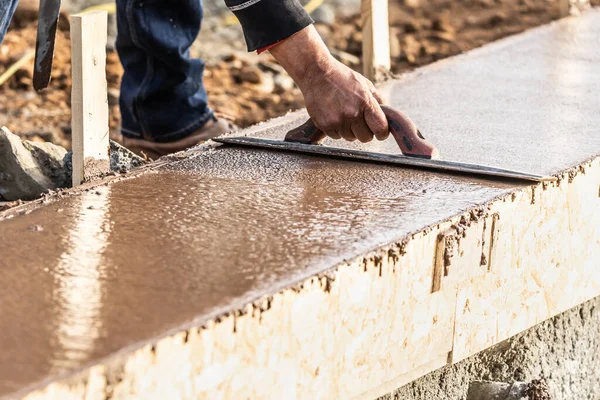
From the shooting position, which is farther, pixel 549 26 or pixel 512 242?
pixel 549 26

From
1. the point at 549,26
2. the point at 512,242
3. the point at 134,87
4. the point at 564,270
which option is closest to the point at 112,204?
the point at 512,242

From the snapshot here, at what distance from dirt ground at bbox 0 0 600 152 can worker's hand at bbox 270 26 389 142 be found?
5.57ft

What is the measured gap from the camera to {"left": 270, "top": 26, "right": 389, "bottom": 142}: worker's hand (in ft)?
7.70

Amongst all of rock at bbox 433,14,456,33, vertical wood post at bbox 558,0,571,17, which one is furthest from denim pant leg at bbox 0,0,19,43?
rock at bbox 433,14,456,33

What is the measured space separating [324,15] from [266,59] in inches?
42.4

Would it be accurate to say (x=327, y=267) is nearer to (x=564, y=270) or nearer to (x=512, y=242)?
(x=512, y=242)

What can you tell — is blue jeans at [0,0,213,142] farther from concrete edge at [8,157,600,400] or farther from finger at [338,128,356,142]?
concrete edge at [8,157,600,400]

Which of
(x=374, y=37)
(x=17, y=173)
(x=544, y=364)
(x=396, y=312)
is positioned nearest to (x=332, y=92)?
(x=396, y=312)

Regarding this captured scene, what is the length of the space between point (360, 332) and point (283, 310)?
22cm

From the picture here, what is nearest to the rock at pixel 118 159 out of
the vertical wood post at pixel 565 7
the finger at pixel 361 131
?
the finger at pixel 361 131

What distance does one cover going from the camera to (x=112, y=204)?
2.05 meters

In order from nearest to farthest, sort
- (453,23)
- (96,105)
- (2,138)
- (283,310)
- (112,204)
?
(283,310)
(112,204)
(96,105)
(2,138)
(453,23)

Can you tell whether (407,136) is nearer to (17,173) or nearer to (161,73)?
(17,173)

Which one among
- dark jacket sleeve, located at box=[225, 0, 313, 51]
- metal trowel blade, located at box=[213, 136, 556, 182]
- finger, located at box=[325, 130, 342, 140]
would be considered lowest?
metal trowel blade, located at box=[213, 136, 556, 182]
